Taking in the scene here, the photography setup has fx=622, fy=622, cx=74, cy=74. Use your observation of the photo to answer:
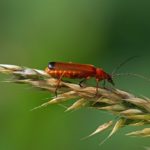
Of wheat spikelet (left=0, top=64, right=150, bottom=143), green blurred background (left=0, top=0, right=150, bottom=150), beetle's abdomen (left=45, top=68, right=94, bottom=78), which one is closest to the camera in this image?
wheat spikelet (left=0, top=64, right=150, bottom=143)

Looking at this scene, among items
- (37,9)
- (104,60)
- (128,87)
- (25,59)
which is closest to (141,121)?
(128,87)

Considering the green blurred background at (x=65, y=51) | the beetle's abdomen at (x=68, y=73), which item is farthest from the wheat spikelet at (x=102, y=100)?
the green blurred background at (x=65, y=51)

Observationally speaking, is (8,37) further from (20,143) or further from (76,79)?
(76,79)

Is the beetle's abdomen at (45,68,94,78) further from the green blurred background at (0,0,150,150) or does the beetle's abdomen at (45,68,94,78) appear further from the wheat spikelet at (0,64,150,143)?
the green blurred background at (0,0,150,150)

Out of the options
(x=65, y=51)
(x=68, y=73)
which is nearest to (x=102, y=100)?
(x=68, y=73)

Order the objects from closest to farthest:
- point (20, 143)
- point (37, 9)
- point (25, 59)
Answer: point (20, 143), point (25, 59), point (37, 9)

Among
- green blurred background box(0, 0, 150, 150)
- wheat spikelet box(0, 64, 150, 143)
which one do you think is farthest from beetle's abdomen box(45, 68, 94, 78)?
green blurred background box(0, 0, 150, 150)

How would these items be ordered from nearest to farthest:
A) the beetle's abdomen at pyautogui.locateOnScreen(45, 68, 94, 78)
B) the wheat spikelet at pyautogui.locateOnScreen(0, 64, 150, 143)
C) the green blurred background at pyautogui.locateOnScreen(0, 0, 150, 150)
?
the wheat spikelet at pyautogui.locateOnScreen(0, 64, 150, 143)
the beetle's abdomen at pyautogui.locateOnScreen(45, 68, 94, 78)
the green blurred background at pyautogui.locateOnScreen(0, 0, 150, 150)
